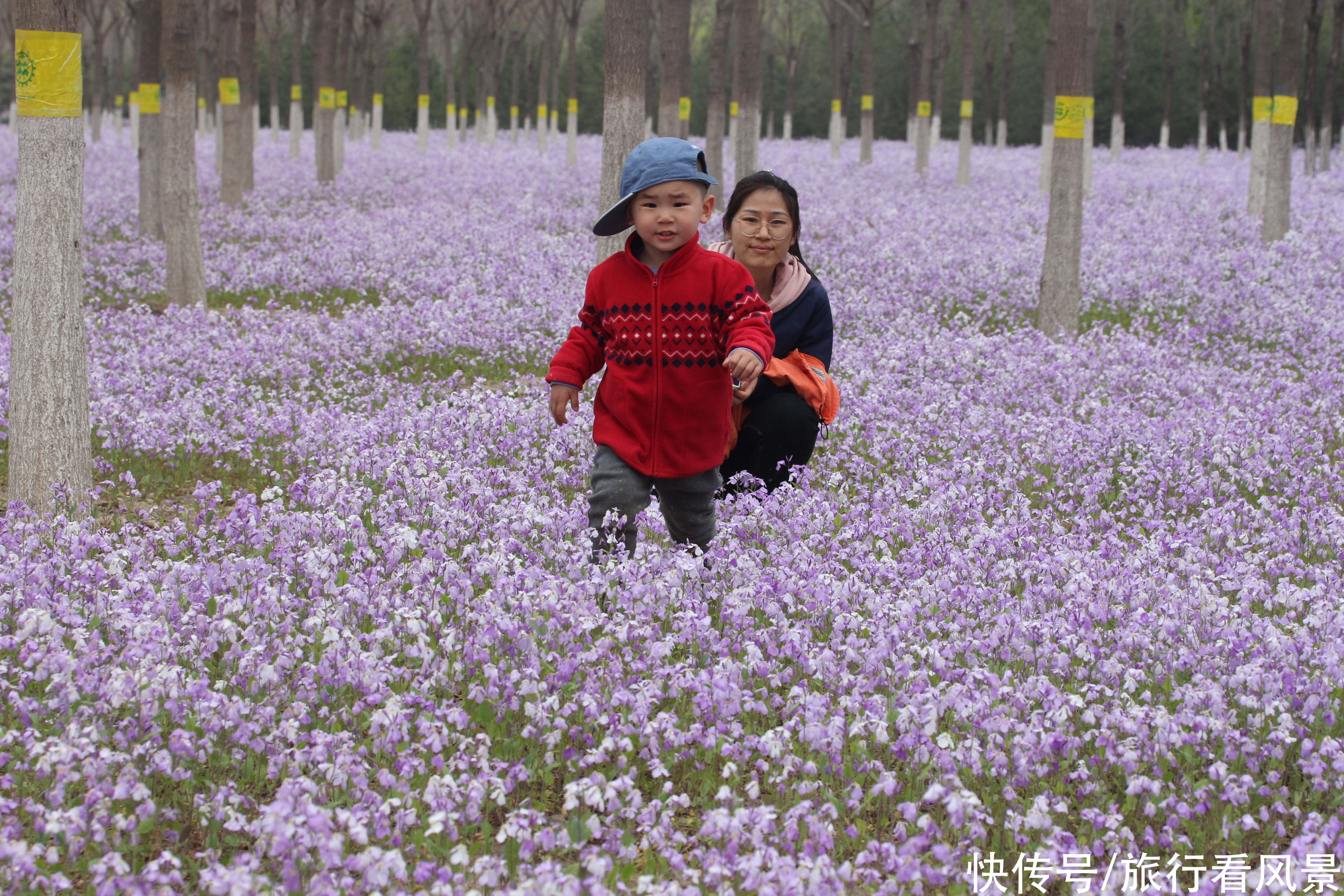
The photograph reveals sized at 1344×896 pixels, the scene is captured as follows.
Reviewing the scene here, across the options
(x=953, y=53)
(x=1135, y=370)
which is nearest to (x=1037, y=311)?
(x=1135, y=370)

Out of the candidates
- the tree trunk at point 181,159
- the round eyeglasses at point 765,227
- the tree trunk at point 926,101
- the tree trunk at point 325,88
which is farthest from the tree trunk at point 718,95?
the round eyeglasses at point 765,227

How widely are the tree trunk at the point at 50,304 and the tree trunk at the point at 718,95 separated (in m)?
15.6

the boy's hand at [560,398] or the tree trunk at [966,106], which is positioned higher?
the tree trunk at [966,106]

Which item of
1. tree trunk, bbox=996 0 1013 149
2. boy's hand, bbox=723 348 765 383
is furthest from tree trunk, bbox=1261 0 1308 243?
tree trunk, bbox=996 0 1013 149

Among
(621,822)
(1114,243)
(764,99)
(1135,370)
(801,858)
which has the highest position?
(764,99)

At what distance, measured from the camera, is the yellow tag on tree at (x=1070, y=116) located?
12984 mm

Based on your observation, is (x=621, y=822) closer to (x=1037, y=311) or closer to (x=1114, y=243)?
(x=1037, y=311)

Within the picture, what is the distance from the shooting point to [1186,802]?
13.9ft

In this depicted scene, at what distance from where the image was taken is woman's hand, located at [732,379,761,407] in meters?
5.20

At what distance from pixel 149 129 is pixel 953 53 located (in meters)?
61.6

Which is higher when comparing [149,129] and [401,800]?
[149,129]

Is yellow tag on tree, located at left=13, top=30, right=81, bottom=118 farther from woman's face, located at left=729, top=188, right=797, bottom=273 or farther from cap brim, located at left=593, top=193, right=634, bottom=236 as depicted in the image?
woman's face, located at left=729, top=188, right=797, bottom=273

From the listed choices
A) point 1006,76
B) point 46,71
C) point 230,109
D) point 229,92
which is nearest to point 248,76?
point 229,92

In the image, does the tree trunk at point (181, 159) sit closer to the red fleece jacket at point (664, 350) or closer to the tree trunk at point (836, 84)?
the red fleece jacket at point (664, 350)
